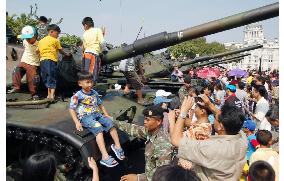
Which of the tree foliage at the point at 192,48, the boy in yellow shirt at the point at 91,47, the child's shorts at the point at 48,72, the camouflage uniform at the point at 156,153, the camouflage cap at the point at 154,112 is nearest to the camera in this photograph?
the camouflage uniform at the point at 156,153

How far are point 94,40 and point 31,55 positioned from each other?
1.12 meters

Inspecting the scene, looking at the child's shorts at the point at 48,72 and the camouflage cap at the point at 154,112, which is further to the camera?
the child's shorts at the point at 48,72

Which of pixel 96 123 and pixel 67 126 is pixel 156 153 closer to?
pixel 96 123

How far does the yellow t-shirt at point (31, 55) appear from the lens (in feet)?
21.7

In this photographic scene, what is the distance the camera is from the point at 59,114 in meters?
5.76

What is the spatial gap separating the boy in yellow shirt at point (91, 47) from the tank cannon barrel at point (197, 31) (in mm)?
396

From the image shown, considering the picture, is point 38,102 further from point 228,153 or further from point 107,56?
point 228,153

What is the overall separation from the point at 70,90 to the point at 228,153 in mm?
4504

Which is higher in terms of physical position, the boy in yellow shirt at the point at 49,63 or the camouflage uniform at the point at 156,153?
the boy in yellow shirt at the point at 49,63

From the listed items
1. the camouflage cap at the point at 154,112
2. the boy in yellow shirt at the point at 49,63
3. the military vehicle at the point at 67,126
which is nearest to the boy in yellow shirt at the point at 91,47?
the military vehicle at the point at 67,126

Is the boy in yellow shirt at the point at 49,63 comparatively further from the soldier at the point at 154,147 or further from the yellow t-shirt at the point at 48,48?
the soldier at the point at 154,147

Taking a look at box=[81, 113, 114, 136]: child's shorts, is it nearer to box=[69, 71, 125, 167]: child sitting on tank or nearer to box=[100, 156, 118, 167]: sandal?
box=[69, 71, 125, 167]: child sitting on tank

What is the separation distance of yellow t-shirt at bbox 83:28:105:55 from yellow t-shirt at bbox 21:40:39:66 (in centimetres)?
87

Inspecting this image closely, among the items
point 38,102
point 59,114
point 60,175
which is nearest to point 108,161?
point 60,175
